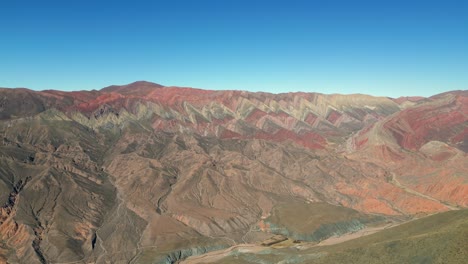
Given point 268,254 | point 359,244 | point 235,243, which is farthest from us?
point 235,243

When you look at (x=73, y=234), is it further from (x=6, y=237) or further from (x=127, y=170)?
(x=127, y=170)

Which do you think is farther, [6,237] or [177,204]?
[177,204]

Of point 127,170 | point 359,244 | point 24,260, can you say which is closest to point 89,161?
point 127,170

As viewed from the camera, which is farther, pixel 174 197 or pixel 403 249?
pixel 174 197

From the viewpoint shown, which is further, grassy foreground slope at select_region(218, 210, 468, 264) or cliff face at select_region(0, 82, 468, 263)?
cliff face at select_region(0, 82, 468, 263)

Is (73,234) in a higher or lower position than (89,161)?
lower

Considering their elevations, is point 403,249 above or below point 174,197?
above

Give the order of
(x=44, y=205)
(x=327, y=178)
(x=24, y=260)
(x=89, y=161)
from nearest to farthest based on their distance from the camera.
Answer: (x=24, y=260), (x=44, y=205), (x=327, y=178), (x=89, y=161)

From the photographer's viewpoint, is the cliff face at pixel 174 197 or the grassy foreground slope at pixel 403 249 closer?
the grassy foreground slope at pixel 403 249
